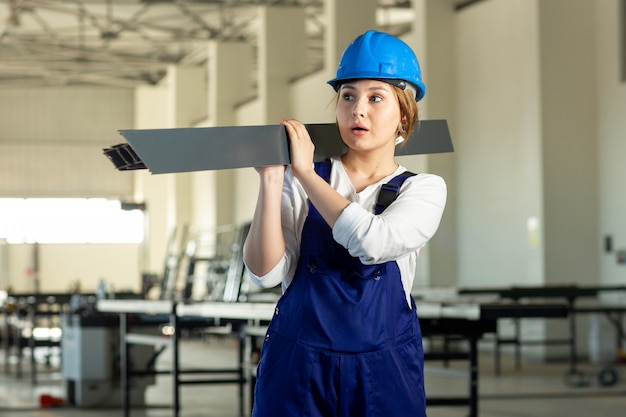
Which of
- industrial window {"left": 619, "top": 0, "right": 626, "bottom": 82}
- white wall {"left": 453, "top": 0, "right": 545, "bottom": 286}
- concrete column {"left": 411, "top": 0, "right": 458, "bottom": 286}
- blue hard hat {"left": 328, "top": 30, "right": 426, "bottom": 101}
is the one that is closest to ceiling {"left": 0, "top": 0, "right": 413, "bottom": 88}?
concrete column {"left": 411, "top": 0, "right": 458, "bottom": 286}

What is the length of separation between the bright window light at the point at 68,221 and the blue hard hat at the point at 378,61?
24542 millimetres

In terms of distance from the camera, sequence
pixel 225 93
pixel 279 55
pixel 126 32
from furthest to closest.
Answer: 1. pixel 126 32
2. pixel 225 93
3. pixel 279 55

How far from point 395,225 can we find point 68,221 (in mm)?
25993

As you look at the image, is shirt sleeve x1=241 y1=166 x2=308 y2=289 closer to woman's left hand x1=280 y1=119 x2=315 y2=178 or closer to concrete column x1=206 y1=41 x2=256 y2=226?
woman's left hand x1=280 y1=119 x2=315 y2=178

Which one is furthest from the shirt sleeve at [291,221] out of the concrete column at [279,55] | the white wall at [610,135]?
the concrete column at [279,55]

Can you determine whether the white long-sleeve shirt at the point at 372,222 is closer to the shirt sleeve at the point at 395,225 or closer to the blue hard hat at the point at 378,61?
the shirt sleeve at the point at 395,225

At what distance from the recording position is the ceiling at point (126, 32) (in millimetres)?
18938

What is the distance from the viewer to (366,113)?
186 cm

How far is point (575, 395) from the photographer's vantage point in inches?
331

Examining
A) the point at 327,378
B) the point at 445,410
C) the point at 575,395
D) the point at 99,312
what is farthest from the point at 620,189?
the point at 327,378

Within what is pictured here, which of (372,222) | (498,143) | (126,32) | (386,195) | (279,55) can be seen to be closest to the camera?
(372,222)

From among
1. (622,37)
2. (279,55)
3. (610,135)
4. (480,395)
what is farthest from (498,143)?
(279,55)

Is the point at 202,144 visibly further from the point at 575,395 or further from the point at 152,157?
the point at 575,395

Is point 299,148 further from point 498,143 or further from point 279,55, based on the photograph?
point 279,55
